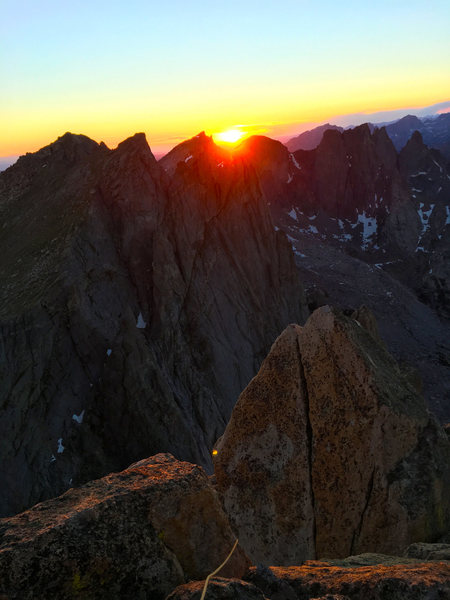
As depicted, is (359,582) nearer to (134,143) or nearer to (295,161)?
(134,143)

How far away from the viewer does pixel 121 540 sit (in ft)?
20.3

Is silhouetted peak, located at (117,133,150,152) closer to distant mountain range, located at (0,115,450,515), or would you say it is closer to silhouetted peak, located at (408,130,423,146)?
distant mountain range, located at (0,115,450,515)

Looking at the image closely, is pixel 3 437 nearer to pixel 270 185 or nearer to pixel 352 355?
pixel 352 355

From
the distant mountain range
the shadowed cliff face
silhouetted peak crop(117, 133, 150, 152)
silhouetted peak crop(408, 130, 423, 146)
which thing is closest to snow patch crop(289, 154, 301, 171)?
silhouetted peak crop(408, 130, 423, 146)

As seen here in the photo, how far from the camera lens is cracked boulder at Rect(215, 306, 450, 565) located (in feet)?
35.9

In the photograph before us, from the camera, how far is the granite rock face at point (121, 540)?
18.6ft

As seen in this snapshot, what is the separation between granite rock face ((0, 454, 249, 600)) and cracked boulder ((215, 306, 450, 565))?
457cm

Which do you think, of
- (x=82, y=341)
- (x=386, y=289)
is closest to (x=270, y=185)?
(x=386, y=289)

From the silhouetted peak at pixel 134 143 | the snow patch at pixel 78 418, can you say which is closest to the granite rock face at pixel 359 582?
the snow patch at pixel 78 418

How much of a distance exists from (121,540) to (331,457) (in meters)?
6.68

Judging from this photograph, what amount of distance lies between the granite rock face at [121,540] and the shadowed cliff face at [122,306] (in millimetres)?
29468

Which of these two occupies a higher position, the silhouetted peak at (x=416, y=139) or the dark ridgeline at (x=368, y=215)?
the silhouetted peak at (x=416, y=139)

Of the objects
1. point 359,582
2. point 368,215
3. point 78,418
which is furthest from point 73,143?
point 368,215

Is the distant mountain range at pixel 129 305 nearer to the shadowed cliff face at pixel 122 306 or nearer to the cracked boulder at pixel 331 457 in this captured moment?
the shadowed cliff face at pixel 122 306
